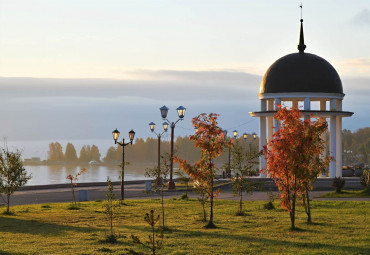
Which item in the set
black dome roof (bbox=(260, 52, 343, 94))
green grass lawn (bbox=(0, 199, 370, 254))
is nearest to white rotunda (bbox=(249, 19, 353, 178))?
black dome roof (bbox=(260, 52, 343, 94))

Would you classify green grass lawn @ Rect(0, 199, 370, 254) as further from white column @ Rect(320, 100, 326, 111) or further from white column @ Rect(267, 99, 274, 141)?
white column @ Rect(320, 100, 326, 111)

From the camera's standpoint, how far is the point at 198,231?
22.6 meters

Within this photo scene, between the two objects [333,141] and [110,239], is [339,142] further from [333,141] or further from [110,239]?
[110,239]

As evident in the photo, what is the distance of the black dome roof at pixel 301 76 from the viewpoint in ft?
174

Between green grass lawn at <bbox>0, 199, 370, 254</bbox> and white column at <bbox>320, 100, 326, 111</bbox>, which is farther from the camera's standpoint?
white column at <bbox>320, 100, 326, 111</bbox>

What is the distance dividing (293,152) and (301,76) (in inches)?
1236

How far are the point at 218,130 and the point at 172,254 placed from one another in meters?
7.76

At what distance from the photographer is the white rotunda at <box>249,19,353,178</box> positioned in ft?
174

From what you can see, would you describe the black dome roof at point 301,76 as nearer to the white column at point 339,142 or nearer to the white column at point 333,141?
the white column at point 339,142

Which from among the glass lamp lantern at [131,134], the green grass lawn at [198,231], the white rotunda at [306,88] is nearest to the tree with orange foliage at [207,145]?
the green grass lawn at [198,231]

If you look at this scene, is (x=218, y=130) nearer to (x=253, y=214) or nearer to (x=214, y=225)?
(x=214, y=225)

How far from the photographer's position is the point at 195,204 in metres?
34.1

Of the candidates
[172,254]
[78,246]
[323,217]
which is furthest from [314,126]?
[78,246]

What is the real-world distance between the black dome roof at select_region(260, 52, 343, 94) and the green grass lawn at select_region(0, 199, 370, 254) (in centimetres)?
2140
